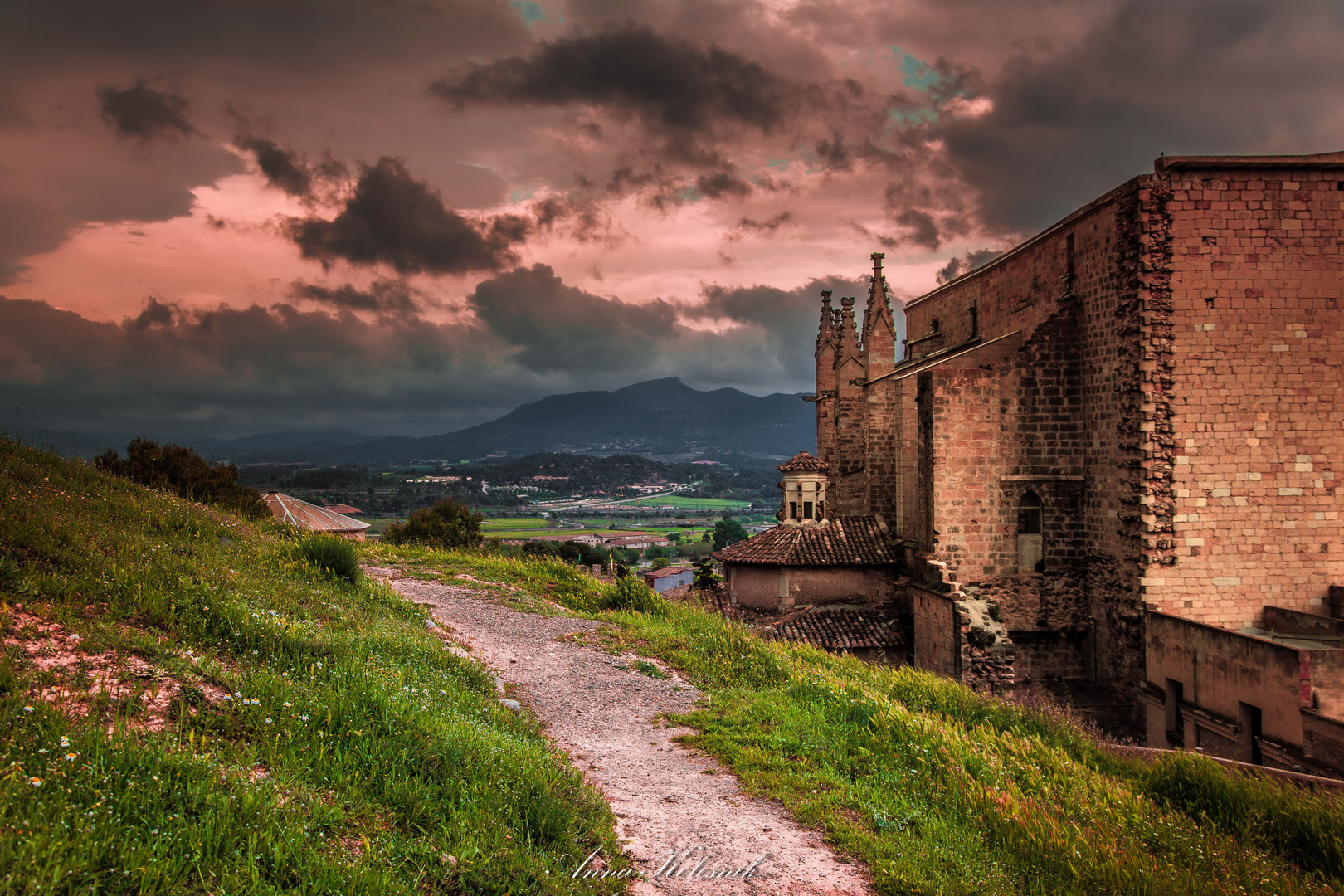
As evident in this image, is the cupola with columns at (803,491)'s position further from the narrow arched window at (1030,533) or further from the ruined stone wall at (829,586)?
the narrow arched window at (1030,533)

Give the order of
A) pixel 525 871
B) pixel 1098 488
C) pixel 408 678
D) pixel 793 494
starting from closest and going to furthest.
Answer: pixel 525 871
pixel 408 678
pixel 1098 488
pixel 793 494

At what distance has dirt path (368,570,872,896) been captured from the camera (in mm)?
4805

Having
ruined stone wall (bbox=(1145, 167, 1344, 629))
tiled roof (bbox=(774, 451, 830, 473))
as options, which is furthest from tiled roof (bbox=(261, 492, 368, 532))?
ruined stone wall (bbox=(1145, 167, 1344, 629))

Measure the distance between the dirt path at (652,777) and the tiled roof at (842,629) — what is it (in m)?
8.70

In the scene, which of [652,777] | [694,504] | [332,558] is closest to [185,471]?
[332,558]

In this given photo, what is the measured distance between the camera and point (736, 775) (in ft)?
21.4

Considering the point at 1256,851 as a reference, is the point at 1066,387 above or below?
above

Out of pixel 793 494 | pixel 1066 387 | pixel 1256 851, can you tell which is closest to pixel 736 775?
pixel 1256 851

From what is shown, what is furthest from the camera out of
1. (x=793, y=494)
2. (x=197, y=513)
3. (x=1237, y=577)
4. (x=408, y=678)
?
(x=793, y=494)

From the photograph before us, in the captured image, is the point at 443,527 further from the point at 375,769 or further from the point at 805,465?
the point at 375,769

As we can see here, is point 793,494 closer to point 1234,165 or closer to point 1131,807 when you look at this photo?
point 1234,165

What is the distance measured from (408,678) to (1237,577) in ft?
48.6

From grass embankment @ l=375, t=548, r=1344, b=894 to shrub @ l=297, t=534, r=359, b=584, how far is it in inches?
224

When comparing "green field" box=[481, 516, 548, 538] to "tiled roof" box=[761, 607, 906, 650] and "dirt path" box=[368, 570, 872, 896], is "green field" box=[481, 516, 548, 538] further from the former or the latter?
"dirt path" box=[368, 570, 872, 896]
